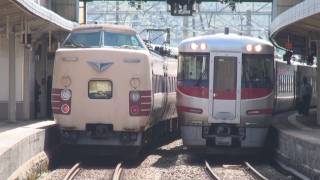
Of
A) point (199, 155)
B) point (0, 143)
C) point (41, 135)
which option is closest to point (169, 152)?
point (199, 155)

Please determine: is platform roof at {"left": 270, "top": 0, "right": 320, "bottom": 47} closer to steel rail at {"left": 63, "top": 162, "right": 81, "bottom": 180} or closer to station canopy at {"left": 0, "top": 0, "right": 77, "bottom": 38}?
steel rail at {"left": 63, "top": 162, "right": 81, "bottom": 180}

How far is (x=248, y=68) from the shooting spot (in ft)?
58.0

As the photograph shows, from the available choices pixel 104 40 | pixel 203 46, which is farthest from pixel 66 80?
pixel 203 46

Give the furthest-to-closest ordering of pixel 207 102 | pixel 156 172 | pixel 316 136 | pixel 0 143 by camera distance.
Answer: pixel 207 102 < pixel 316 136 < pixel 156 172 < pixel 0 143

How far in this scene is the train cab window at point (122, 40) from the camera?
667 inches

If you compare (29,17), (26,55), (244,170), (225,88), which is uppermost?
(29,17)

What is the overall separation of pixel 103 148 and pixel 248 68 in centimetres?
390

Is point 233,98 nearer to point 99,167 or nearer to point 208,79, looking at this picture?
point 208,79

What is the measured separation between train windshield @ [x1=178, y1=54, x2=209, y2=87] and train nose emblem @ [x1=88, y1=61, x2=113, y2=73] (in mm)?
2450

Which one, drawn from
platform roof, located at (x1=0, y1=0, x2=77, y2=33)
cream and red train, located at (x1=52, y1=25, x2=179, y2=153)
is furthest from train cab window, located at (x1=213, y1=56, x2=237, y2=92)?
platform roof, located at (x1=0, y1=0, x2=77, y2=33)

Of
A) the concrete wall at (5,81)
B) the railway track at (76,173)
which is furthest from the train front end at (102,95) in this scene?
the concrete wall at (5,81)

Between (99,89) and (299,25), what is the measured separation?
6.64 m

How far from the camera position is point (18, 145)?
12586mm

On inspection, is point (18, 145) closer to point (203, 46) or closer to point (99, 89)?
point (99, 89)
